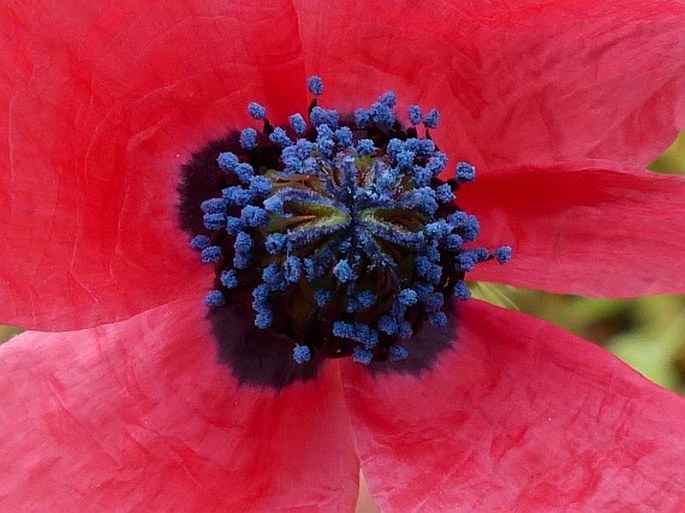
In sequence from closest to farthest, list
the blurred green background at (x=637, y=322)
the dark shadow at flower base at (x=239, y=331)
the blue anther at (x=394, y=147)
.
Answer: the blue anther at (x=394, y=147)
the dark shadow at flower base at (x=239, y=331)
the blurred green background at (x=637, y=322)

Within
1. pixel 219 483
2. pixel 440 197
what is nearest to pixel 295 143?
pixel 440 197

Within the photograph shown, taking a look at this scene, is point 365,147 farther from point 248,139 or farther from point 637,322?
point 637,322

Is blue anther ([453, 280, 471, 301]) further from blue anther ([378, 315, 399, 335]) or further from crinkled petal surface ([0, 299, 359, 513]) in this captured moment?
crinkled petal surface ([0, 299, 359, 513])

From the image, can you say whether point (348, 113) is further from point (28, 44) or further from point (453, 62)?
point (28, 44)

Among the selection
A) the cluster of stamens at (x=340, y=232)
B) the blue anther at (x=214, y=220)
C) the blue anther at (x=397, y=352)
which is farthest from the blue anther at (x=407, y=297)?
the blue anther at (x=214, y=220)

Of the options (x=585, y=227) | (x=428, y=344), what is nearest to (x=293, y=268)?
(x=428, y=344)

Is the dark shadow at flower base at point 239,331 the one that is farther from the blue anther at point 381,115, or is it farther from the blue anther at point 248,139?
the blue anther at point 381,115

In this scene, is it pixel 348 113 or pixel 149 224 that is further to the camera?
pixel 348 113

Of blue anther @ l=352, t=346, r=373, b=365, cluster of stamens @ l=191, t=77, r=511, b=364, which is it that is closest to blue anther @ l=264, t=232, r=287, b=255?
cluster of stamens @ l=191, t=77, r=511, b=364
